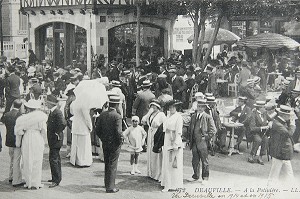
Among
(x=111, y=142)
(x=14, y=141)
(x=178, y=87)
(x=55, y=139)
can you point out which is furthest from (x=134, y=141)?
(x=178, y=87)

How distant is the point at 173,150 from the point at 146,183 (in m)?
1.07

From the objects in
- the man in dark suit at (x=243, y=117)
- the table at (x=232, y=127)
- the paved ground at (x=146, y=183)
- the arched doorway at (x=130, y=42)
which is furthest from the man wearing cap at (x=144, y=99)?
the arched doorway at (x=130, y=42)

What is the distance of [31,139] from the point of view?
8352 mm

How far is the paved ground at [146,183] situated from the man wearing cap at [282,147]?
29cm

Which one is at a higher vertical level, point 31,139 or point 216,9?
point 216,9

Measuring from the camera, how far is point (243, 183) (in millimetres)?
8875

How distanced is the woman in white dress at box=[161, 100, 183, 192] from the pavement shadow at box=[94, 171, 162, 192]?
0.35 m

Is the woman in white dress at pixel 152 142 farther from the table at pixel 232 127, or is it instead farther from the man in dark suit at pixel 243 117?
the man in dark suit at pixel 243 117

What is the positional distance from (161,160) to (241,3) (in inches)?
420

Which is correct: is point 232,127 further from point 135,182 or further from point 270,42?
point 270,42

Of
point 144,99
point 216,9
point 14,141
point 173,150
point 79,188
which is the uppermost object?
point 216,9

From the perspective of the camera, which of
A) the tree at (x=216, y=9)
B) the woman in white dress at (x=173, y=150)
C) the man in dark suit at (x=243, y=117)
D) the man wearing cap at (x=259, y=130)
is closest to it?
the woman in white dress at (x=173, y=150)

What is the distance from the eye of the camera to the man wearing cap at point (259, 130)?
34.5ft

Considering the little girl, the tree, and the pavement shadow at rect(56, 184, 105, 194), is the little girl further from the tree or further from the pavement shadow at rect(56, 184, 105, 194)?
the tree
